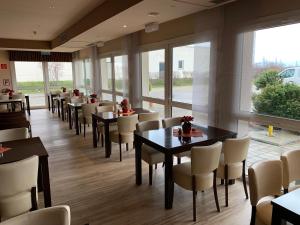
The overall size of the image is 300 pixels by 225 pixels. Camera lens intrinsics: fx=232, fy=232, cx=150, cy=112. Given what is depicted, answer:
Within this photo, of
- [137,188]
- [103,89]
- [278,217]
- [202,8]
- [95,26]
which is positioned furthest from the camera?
[103,89]

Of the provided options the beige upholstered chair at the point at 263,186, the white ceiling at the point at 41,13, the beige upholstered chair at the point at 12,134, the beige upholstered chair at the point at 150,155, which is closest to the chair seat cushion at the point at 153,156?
the beige upholstered chair at the point at 150,155

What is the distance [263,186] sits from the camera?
5.98 ft

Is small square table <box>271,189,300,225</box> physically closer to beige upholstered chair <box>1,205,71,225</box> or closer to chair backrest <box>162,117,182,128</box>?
beige upholstered chair <box>1,205,71,225</box>

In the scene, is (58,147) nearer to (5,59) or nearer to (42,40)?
(42,40)

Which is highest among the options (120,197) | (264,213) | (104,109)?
(104,109)

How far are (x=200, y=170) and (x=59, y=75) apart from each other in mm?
10445

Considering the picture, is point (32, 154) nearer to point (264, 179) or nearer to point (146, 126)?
point (146, 126)

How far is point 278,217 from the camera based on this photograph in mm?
1422

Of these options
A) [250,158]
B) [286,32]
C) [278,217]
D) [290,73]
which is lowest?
[250,158]

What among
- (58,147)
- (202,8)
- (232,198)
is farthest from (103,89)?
(232,198)

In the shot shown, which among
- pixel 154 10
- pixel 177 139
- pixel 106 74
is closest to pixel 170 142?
pixel 177 139

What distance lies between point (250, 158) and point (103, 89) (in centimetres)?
596

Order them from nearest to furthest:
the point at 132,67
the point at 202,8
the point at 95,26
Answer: the point at 202,8, the point at 95,26, the point at 132,67

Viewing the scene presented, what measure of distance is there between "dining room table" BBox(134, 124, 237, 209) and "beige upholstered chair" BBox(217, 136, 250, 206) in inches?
12.4
